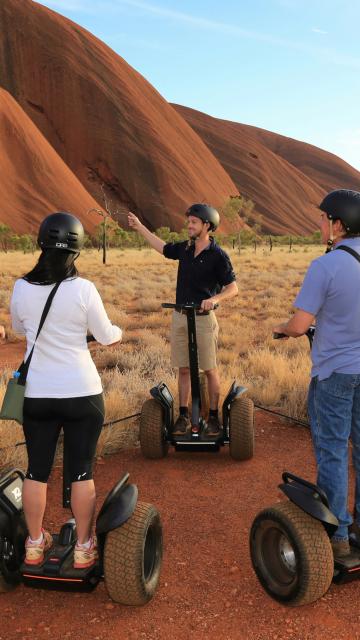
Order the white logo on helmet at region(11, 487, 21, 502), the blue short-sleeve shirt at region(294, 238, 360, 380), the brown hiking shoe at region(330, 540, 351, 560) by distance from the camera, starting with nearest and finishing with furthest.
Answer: the blue short-sleeve shirt at region(294, 238, 360, 380) → the brown hiking shoe at region(330, 540, 351, 560) → the white logo on helmet at region(11, 487, 21, 502)

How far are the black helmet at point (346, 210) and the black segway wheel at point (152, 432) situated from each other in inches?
112

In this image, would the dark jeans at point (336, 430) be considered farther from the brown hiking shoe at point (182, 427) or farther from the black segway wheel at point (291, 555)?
the brown hiking shoe at point (182, 427)

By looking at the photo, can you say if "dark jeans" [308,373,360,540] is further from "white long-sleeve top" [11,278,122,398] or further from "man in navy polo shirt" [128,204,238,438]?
"man in navy polo shirt" [128,204,238,438]

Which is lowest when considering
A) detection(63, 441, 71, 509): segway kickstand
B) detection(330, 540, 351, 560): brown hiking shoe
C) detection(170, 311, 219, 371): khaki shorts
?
detection(330, 540, 351, 560): brown hiking shoe

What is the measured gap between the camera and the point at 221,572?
11.2 feet

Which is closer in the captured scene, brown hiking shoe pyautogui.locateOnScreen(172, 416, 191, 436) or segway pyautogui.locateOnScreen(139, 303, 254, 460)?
segway pyautogui.locateOnScreen(139, 303, 254, 460)

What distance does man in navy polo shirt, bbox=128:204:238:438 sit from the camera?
5.04 metres

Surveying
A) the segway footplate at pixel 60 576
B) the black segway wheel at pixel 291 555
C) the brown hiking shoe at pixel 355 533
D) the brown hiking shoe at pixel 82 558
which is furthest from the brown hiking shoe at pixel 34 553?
the brown hiking shoe at pixel 355 533

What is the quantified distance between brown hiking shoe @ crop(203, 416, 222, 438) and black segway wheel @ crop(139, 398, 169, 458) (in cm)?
40

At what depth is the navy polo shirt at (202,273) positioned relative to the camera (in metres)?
5.09

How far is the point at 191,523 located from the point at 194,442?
1091 millimetres

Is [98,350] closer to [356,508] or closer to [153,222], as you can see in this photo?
[356,508]

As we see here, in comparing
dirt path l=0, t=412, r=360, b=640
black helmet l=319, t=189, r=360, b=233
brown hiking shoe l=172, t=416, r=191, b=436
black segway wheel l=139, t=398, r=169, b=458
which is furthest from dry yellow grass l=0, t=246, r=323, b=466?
black helmet l=319, t=189, r=360, b=233

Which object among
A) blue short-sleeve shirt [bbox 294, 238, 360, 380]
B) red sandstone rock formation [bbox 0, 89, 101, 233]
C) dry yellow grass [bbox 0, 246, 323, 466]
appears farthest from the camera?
red sandstone rock formation [bbox 0, 89, 101, 233]
